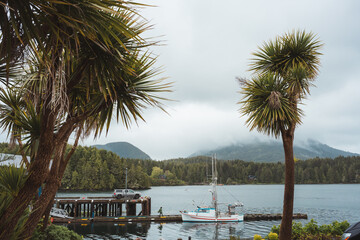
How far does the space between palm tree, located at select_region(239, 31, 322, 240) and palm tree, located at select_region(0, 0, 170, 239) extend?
5.53 metres

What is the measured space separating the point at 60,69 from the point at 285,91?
8.50 m

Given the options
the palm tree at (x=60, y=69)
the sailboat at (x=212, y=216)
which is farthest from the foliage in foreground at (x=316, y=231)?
the sailboat at (x=212, y=216)

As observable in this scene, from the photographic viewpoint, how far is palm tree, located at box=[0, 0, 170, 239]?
11.6ft

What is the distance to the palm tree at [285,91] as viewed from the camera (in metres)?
9.75

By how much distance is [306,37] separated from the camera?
10.8 m

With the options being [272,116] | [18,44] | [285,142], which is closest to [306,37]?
[272,116]

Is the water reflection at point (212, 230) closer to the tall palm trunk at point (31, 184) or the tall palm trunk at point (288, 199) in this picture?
the tall palm trunk at point (288, 199)

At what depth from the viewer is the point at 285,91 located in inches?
420

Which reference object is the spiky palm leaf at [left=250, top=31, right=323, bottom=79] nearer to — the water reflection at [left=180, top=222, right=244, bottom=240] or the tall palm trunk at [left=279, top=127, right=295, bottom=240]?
the tall palm trunk at [left=279, top=127, right=295, bottom=240]

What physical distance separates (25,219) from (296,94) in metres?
8.97

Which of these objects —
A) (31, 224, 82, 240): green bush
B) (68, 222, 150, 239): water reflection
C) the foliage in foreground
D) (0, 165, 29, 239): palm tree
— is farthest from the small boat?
(0, 165, 29, 239): palm tree

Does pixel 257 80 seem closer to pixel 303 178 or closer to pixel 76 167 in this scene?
pixel 76 167

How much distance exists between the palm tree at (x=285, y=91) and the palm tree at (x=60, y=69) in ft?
18.1

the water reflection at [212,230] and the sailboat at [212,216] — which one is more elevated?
the sailboat at [212,216]
